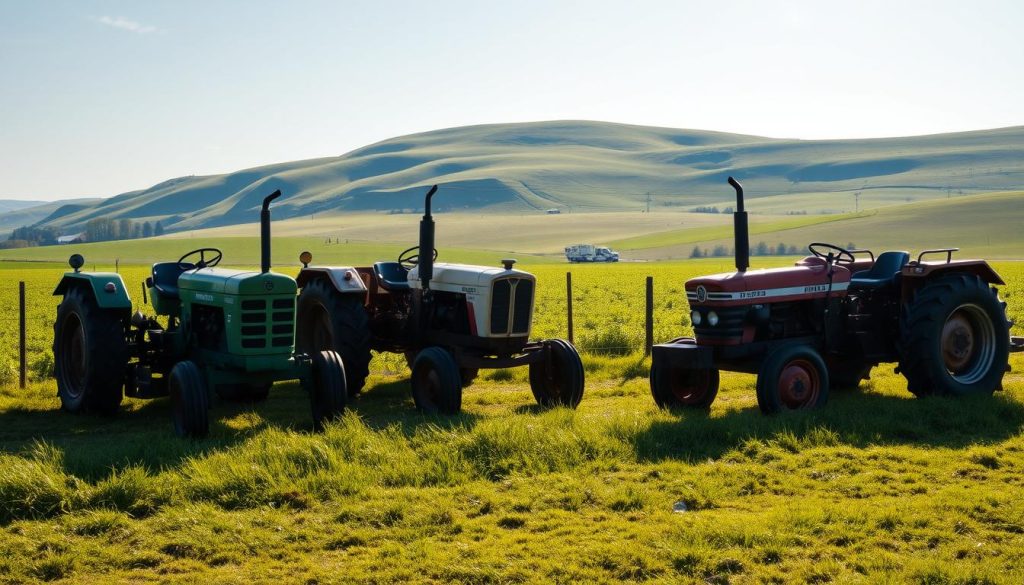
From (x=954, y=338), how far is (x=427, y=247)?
5.51m

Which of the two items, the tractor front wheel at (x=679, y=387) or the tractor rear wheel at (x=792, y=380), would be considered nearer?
the tractor rear wheel at (x=792, y=380)

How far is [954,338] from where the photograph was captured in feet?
36.0

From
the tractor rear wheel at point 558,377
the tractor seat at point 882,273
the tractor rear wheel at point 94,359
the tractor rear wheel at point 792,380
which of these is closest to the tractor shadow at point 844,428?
the tractor rear wheel at point 792,380

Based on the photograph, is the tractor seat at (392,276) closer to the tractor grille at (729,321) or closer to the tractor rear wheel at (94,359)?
the tractor rear wheel at (94,359)

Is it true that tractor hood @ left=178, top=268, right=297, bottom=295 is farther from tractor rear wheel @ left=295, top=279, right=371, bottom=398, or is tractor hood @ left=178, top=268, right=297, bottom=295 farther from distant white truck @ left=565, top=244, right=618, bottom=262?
distant white truck @ left=565, top=244, right=618, bottom=262

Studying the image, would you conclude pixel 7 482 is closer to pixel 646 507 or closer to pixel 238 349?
pixel 238 349

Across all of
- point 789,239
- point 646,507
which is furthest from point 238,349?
point 789,239

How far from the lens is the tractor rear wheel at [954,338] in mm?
10523

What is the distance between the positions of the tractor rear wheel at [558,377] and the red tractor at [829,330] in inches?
31.2

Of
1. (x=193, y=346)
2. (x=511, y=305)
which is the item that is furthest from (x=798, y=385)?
(x=193, y=346)

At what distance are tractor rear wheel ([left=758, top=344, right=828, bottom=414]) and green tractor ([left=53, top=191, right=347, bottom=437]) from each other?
12.6ft

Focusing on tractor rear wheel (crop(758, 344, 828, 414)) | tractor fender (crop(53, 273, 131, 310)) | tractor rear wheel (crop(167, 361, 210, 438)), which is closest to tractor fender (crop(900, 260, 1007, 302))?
tractor rear wheel (crop(758, 344, 828, 414))

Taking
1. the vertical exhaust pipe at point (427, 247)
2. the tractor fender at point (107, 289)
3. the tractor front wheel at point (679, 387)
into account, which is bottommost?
the tractor front wheel at point (679, 387)

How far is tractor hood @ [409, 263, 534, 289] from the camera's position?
1091 cm
